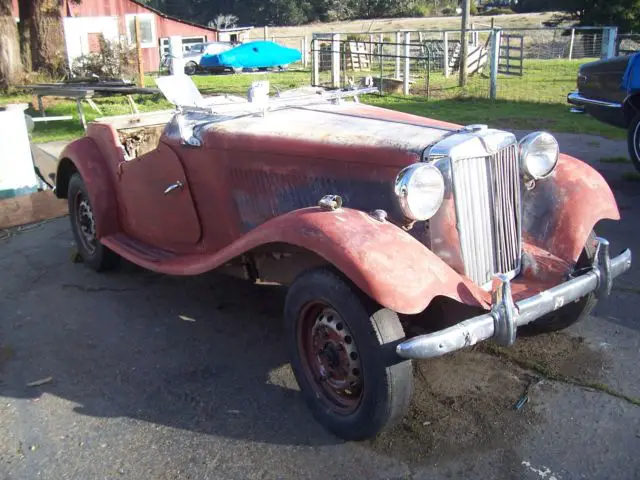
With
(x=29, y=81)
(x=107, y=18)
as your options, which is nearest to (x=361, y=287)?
(x=29, y=81)

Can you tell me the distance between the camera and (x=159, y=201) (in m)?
4.57

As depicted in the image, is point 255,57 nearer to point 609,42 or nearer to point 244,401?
point 609,42

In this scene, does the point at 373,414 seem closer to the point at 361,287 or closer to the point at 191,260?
the point at 361,287

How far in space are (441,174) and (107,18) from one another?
32242 mm

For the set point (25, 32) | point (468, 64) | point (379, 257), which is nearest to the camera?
point (379, 257)

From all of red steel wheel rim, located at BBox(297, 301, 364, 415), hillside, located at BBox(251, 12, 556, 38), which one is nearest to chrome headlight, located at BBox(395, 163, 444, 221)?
red steel wheel rim, located at BBox(297, 301, 364, 415)

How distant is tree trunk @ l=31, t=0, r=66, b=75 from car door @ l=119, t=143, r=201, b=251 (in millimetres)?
16889

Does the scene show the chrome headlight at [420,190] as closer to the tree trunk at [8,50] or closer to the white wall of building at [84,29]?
the tree trunk at [8,50]

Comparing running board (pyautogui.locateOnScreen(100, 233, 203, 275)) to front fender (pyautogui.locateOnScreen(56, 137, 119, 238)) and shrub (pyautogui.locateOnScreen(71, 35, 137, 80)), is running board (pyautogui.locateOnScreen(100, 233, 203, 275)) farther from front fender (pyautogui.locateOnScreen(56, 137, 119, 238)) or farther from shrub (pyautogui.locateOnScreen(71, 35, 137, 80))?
shrub (pyautogui.locateOnScreen(71, 35, 137, 80))

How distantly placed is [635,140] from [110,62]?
19103mm

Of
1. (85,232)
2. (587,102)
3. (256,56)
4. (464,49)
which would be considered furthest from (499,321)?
(256,56)

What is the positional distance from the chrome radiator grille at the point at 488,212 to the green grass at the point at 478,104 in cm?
801

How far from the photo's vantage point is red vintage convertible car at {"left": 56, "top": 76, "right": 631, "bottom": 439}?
290 cm

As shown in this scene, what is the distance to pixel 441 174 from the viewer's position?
3150mm
